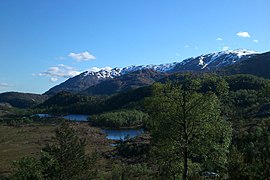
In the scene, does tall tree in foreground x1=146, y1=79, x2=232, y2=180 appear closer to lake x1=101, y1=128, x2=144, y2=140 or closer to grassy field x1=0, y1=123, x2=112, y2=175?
grassy field x1=0, y1=123, x2=112, y2=175

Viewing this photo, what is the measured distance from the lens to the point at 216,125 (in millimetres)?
23281

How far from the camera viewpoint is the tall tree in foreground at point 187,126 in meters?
23.1

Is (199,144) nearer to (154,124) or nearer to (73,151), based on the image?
(154,124)

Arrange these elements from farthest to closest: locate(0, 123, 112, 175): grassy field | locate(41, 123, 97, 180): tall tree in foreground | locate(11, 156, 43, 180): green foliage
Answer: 1. locate(0, 123, 112, 175): grassy field
2. locate(11, 156, 43, 180): green foliage
3. locate(41, 123, 97, 180): tall tree in foreground

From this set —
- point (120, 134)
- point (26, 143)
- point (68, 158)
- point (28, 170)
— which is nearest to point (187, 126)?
point (68, 158)

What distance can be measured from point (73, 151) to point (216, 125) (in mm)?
15510

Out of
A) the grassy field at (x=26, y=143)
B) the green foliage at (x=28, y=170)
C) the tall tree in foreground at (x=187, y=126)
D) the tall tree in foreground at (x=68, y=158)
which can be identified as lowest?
the grassy field at (x=26, y=143)

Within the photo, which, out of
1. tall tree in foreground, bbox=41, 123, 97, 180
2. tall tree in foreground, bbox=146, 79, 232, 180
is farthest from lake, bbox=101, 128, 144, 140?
tall tree in foreground, bbox=146, 79, 232, 180

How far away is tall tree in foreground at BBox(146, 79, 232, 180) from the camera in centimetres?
2306

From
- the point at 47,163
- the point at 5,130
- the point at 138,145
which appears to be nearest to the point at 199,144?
the point at 47,163

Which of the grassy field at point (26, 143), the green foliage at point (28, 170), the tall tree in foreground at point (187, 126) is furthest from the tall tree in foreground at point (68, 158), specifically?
the grassy field at point (26, 143)

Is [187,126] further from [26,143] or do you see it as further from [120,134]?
[120,134]

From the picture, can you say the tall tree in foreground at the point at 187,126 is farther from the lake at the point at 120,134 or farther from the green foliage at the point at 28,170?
the lake at the point at 120,134

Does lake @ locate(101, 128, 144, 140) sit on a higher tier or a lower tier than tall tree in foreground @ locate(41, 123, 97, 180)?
lower
